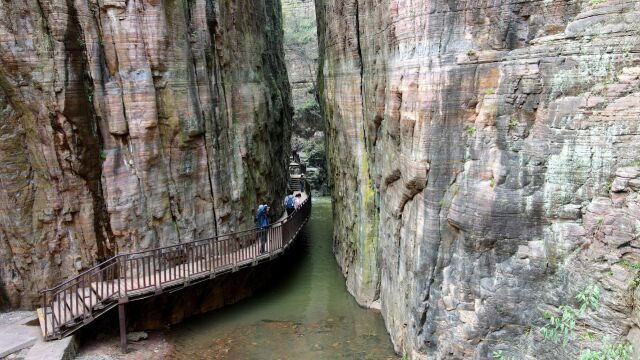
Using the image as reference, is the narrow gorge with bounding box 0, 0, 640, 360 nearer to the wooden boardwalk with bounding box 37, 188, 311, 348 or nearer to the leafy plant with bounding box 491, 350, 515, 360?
the leafy plant with bounding box 491, 350, 515, 360

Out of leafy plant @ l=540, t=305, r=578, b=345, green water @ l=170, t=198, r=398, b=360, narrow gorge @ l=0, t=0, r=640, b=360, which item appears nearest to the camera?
leafy plant @ l=540, t=305, r=578, b=345

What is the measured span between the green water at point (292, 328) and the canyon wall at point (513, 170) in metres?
1.76

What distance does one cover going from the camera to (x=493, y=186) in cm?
866

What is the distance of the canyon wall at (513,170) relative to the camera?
7.39m

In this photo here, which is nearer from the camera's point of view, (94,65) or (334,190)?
(94,65)

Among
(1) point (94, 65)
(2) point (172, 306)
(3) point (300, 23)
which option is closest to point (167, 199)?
(2) point (172, 306)

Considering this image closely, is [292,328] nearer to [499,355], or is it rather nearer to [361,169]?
[361,169]

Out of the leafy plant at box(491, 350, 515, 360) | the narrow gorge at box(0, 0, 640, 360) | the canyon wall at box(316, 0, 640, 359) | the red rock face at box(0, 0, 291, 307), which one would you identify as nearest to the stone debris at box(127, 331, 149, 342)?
the narrow gorge at box(0, 0, 640, 360)

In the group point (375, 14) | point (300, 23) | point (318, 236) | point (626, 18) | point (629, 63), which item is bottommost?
point (318, 236)

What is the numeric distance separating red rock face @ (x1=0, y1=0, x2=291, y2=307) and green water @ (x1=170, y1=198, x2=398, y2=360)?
8.91 feet

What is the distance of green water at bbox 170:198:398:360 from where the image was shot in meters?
12.3

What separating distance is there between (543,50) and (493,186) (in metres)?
2.45

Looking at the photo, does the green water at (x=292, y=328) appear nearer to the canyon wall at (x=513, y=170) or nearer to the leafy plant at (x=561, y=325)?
the canyon wall at (x=513, y=170)

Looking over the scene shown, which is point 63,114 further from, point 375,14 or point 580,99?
point 580,99
